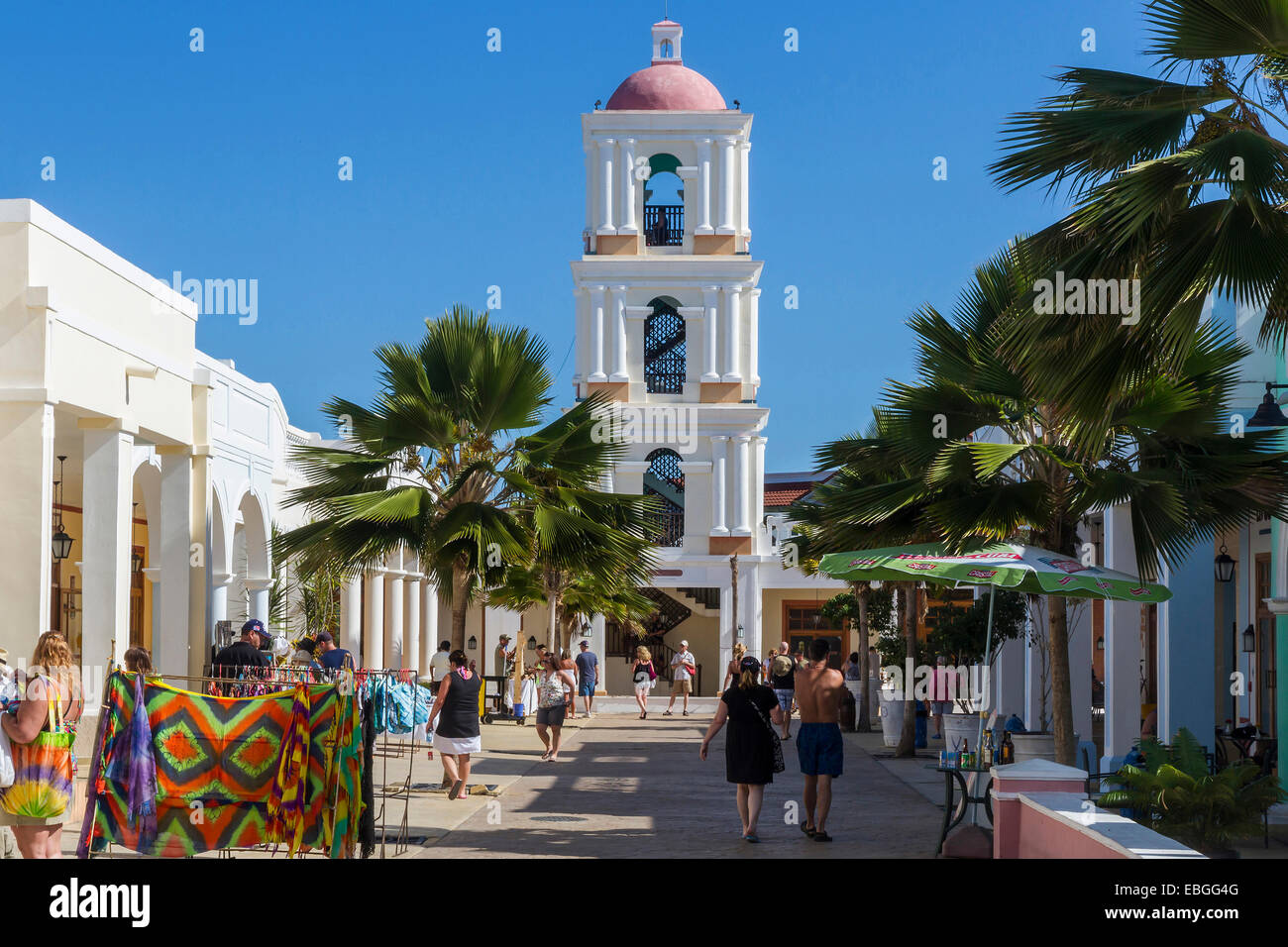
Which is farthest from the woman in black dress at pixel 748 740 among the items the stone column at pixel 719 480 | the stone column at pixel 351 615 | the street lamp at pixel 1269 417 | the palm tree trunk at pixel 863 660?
the stone column at pixel 719 480

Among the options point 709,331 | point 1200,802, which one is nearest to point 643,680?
point 709,331

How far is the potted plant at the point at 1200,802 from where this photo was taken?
11305mm

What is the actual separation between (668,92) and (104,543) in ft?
105

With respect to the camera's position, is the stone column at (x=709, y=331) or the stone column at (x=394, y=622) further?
the stone column at (x=709, y=331)

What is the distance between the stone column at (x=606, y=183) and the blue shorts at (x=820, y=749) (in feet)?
112

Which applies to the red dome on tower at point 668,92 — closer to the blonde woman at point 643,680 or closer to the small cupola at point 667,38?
the small cupola at point 667,38

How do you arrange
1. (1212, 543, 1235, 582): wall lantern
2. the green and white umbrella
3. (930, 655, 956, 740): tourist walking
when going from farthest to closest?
1. (930, 655, 956, 740): tourist walking
2. (1212, 543, 1235, 582): wall lantern
3. the green and white umbrella

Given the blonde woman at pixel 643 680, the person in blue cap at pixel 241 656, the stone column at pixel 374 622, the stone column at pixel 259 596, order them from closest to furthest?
1. the person in blue cap at pixel 241 656
2. the stone column at pixel 259 596
3. the stone column at pixel 374 622
4. the blonde woman at pixel 643 680

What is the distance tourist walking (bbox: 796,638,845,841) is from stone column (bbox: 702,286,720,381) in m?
33.0

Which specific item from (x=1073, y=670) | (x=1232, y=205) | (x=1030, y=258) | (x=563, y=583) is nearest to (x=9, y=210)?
(x=1030, y=258)

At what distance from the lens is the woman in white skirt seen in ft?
52.3

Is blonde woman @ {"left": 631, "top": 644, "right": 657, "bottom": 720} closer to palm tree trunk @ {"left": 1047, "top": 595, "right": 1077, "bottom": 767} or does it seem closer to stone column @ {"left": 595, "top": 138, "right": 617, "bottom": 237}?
stone column @ {"left": 595, "top": 138, "right": 617, "bottom": 237}

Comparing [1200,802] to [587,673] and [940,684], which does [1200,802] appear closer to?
[940,684]

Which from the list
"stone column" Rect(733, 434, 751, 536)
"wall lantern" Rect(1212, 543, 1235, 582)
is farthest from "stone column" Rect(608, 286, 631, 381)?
"wall lantern" Rect(1212, 543, 1235, 582)
